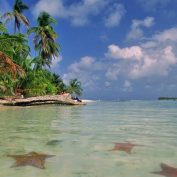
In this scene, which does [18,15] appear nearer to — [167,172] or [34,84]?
[34,84]

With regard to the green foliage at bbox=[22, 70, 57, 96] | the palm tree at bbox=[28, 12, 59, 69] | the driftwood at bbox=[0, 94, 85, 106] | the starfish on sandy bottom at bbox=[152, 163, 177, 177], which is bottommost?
the starfish on sandy bottom at bbox=[152, 163, 177, 177]

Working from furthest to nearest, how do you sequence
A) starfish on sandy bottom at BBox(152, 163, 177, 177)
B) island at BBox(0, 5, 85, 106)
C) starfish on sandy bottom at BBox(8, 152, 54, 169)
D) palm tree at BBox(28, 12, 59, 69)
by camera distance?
palm tree at BBox(28, 12, 59, 69)
island at BBox(0, 5, 85, 106)
starfish on sandy bottom at BBox(8, 152, 54, 169)
starfish on sandy bottom at BBox(152, 163, 177, 177)

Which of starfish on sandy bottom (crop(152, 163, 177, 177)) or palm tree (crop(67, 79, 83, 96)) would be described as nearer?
starfish on sandy bottom (crop(152, 163, 177, 177))

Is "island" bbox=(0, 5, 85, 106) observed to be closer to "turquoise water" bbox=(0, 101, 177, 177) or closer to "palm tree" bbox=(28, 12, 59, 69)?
"palm tree" bbox=(28, 12, 59, 69)

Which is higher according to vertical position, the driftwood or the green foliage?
the green foliage

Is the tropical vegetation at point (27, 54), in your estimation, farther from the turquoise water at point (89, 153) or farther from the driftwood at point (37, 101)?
the turquoise water at point (89, 153)

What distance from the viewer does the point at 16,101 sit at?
3028 cm

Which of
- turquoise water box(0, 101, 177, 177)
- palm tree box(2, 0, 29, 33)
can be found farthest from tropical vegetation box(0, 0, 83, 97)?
turquoise water box(0, 101, 177, 177)

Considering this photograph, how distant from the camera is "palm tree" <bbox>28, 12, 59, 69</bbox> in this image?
43969mm

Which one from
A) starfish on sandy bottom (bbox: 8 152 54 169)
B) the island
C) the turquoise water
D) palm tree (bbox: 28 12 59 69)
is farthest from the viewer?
palm tree (bbox: 28 12 59 69)

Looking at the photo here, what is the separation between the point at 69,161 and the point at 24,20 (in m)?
36.1

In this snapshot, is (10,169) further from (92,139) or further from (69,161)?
(92,139)

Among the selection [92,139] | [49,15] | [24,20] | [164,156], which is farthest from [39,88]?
[164,156]

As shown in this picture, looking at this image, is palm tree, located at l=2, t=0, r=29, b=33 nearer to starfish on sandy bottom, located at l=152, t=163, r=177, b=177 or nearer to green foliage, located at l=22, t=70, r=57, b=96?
green foliage, located at l=22, t=70, r=57, b=96
